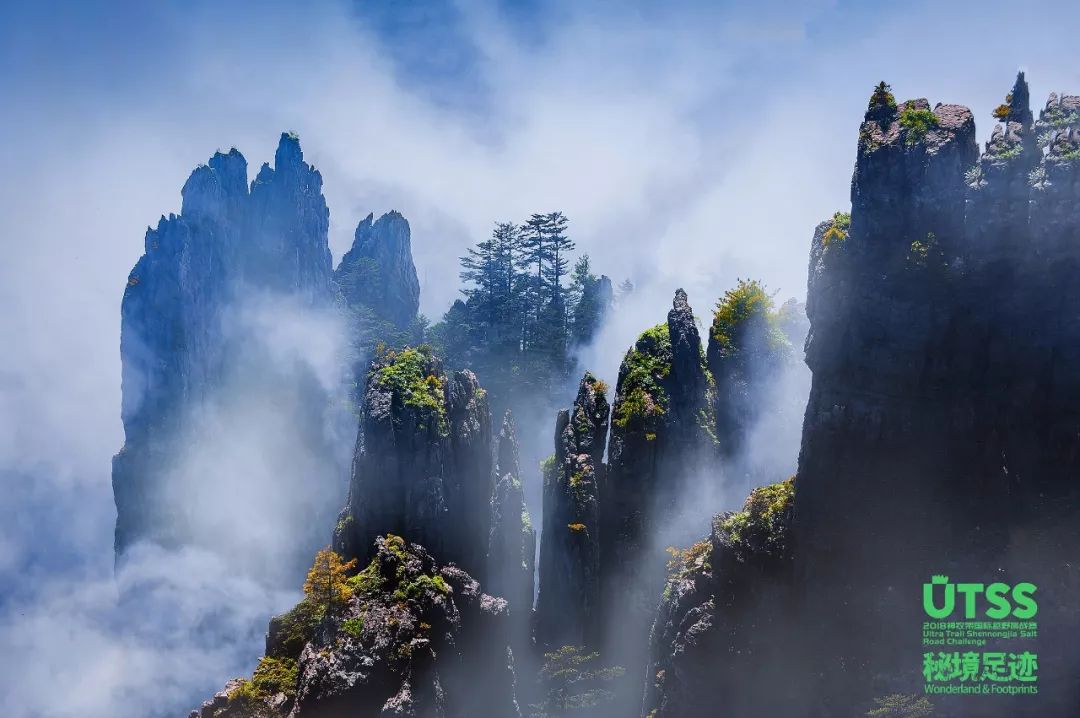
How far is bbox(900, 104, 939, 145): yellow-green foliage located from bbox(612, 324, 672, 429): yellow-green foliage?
68.5 feet

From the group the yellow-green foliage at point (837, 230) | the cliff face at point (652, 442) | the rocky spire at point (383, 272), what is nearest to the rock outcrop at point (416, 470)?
the cliff face at point (652, 442)

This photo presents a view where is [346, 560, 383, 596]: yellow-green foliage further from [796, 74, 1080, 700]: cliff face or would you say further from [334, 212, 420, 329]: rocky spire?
[334, 212, 420, 329]: rocky spire

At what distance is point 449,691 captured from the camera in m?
34.3

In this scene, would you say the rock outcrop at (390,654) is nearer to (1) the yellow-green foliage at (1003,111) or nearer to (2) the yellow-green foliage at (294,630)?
(2) the yellow-green foliage at (294,630)

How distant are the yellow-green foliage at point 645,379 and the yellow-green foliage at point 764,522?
13.0 meters

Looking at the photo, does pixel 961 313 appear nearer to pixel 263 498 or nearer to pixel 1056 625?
pixel 1056 625

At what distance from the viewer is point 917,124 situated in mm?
26906

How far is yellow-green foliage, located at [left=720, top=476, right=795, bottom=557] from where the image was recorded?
2989cm

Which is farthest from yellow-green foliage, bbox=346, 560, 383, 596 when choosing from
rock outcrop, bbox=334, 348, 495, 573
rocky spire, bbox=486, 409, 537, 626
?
rocky spire, bbox=486, 409, 537, 626

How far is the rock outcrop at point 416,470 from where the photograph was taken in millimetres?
37812
